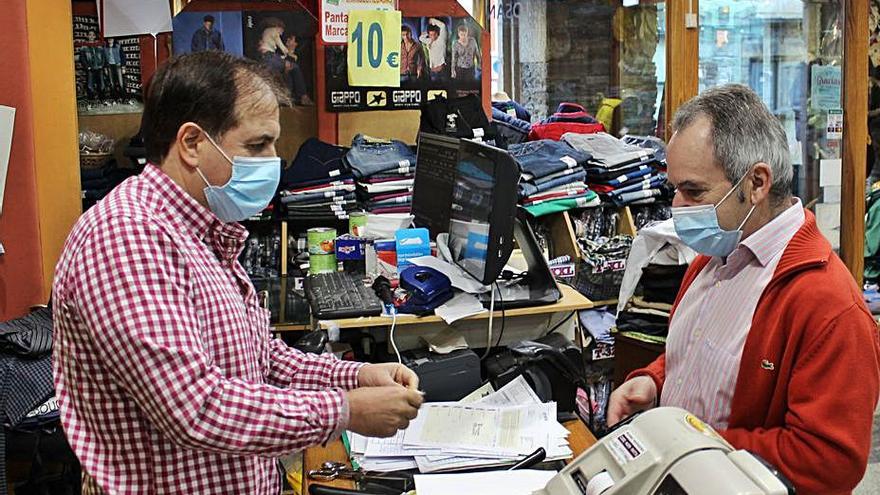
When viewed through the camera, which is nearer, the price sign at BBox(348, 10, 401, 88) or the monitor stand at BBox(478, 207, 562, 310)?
the monitor stand at BBox(478, 207, 562, 310)

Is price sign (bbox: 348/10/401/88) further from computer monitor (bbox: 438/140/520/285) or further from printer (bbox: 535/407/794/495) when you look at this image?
printer (bbox: 535/407/794/495)

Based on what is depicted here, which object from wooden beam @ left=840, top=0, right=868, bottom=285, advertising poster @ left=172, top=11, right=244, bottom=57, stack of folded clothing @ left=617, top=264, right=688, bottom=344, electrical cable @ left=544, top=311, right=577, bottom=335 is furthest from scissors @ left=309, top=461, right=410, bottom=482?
wooden beam @ left=840, top=0, right=868, bottom=285

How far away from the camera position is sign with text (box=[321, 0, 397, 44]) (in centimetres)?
439

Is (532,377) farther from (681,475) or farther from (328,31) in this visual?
(328,31)

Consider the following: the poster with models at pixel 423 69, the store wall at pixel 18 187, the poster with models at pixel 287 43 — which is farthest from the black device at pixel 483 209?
the poster with models at pixel 287 43

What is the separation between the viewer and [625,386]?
210 cm

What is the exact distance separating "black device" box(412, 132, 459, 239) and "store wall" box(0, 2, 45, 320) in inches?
54.7

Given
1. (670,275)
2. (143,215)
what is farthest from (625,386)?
(670,275)

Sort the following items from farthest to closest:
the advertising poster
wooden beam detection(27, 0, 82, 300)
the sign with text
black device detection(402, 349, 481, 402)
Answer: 1. the advertising poster
2. the sign with text
3. wooden beam detection(27, 0, 82, 300)
4. black device detection(402, 349, 481, 402)

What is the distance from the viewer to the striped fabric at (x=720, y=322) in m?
1.76

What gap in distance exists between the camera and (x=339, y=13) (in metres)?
4.39

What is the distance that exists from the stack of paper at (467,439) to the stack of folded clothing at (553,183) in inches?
82.2

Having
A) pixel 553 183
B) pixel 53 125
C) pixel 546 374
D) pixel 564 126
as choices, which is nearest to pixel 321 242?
pixel 53 125

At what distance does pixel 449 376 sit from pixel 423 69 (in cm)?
259
